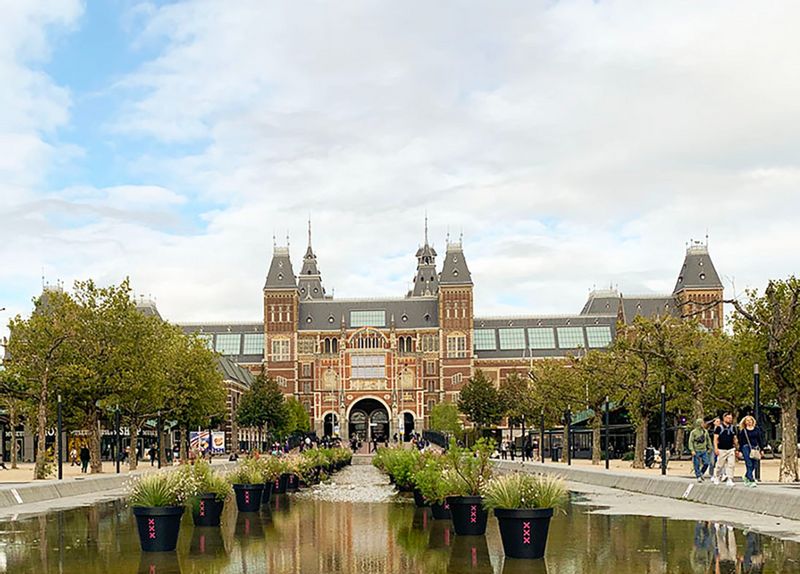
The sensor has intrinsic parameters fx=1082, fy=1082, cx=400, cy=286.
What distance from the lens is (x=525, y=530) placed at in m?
14.8

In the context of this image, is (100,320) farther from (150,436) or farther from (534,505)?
(150,436)

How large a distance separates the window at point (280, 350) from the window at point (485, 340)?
85.4 feet

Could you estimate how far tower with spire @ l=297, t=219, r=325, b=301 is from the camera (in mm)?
170000

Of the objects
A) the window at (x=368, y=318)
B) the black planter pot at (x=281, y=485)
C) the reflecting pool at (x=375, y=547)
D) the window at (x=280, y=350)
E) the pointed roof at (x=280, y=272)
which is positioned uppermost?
the pointed roof at (x=280, y=272)

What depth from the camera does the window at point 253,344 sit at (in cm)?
15112

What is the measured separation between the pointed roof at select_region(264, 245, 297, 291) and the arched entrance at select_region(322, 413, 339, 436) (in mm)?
18190

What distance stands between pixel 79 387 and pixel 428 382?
10237 cm

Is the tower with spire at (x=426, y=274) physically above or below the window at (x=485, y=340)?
above

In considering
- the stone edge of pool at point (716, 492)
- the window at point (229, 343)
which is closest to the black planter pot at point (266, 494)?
the stone edge of pool at point (716, 492)

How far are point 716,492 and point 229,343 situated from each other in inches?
5133

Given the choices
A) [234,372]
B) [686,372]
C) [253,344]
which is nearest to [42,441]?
[686,372]

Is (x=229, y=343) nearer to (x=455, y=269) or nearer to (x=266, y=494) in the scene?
(x=455, y=269)

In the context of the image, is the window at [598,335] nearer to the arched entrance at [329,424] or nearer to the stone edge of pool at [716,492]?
the arched entrance at [329,424]

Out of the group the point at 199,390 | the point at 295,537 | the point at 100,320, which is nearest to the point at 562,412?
the point at 199,390
